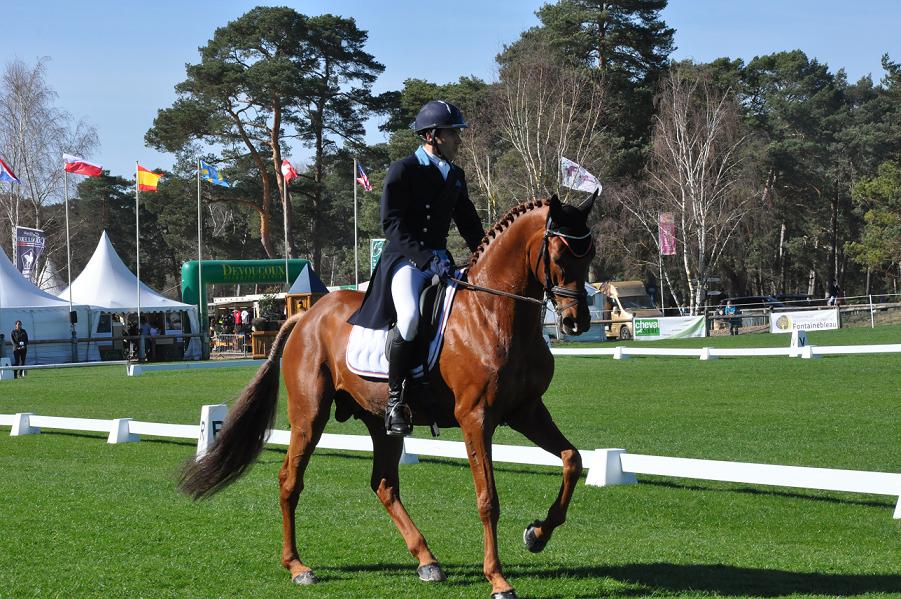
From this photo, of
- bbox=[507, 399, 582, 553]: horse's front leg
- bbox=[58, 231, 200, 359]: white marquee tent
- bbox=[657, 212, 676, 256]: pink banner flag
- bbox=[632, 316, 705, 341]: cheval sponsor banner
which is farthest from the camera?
bbox=[657, 212, 676, 256]: pink banner flag

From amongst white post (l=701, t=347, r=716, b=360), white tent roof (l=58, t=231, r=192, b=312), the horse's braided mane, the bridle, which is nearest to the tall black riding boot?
the bridle

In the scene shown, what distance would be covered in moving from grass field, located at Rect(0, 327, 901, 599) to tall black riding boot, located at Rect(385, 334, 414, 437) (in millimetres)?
988

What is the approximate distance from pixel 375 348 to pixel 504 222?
1226mm

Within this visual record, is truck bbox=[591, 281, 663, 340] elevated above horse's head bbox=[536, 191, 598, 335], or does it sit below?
below

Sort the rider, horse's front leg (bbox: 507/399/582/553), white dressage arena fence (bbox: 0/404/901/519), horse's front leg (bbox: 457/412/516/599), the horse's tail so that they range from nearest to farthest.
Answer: horse's front leg (bbox: 457/412/516/599)
horse's front leg (bbox: 507/399/582/553)
the rider
the horse's tail
white dressage arena fence (bbox: 0/404/901/519)

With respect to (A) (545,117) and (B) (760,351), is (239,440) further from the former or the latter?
(A) (545,117)

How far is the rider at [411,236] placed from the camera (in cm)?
673

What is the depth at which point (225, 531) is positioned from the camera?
837 cm

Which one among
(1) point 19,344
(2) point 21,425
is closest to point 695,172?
(1) point 19,344

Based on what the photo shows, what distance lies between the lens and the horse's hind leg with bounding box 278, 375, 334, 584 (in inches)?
280

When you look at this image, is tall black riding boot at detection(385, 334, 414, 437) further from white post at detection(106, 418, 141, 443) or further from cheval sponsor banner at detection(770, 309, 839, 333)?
cheval sponsor banner at detection(770, 309, 839, 333)

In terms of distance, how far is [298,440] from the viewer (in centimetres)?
737

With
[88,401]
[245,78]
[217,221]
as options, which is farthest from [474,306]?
[217,221]

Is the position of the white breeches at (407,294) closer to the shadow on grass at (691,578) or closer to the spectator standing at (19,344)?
the shadow on grass at (691,578)
